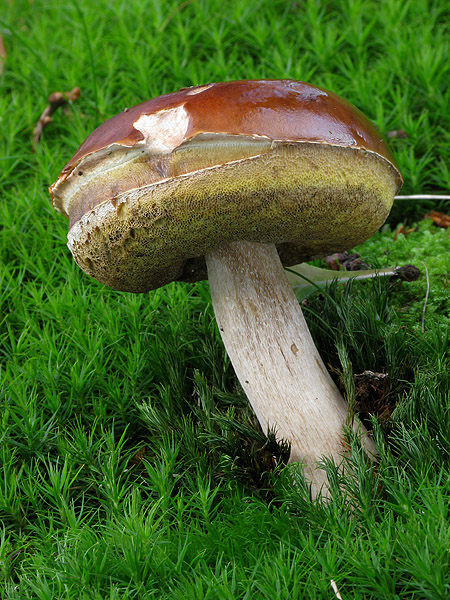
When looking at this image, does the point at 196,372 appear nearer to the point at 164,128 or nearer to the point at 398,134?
the point at 164,128

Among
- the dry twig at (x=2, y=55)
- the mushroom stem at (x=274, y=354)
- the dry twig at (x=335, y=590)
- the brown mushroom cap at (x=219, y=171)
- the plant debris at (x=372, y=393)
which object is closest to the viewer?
the dry twig at (x=335, y=590)

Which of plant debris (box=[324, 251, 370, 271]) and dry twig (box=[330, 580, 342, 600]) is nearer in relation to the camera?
dry twig (box=[330, 580, 342, 600])

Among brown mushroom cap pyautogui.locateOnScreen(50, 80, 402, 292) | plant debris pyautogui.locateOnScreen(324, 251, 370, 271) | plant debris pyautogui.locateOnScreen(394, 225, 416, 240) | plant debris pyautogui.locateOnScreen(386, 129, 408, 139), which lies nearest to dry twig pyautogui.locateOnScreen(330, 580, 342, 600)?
brown mushroom cap pyautogui.locateOnScreen(50, 80, 402, 292)

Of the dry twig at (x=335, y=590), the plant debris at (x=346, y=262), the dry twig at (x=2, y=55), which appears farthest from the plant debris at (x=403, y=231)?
the dry twig at (x=2, y=55)

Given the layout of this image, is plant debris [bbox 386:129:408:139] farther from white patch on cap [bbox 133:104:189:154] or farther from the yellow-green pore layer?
white patch on cap [bbox 133:104:189:154]

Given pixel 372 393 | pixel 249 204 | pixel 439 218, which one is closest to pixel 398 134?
pixel 439 218

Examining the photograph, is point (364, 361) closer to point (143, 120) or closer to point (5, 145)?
point (143, 120)

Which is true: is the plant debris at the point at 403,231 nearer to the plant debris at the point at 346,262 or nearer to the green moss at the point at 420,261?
A: the green moss at the point at 420,261
